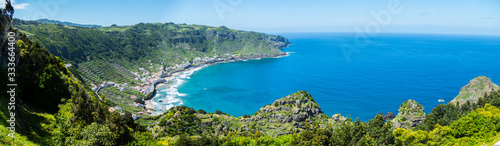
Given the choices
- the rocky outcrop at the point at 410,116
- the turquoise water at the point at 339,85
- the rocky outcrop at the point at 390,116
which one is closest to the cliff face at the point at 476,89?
the turquoise water at the point at 339,85

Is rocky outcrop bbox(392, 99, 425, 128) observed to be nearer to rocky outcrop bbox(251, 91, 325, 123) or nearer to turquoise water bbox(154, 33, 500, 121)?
rocky outcrop bbox(251, 91, 325, 123)

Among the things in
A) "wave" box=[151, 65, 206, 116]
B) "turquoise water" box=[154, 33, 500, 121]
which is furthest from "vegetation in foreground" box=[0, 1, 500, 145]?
"wave" box=[151, 65, 206, 116]

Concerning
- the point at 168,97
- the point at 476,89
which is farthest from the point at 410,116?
the point at 168,97

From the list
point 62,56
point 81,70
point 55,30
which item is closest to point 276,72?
point 81,70

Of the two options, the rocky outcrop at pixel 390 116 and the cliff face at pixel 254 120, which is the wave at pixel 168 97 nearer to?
the cliff face at pixel 254 120

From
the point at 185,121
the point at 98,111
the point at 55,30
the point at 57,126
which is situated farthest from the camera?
the point at 55,30

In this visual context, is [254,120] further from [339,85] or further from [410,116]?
[339,85]

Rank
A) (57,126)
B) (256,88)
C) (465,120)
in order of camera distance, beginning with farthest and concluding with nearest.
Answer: (256,88) < (465,120) < (57,126)

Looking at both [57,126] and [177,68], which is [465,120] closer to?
[57,126]
